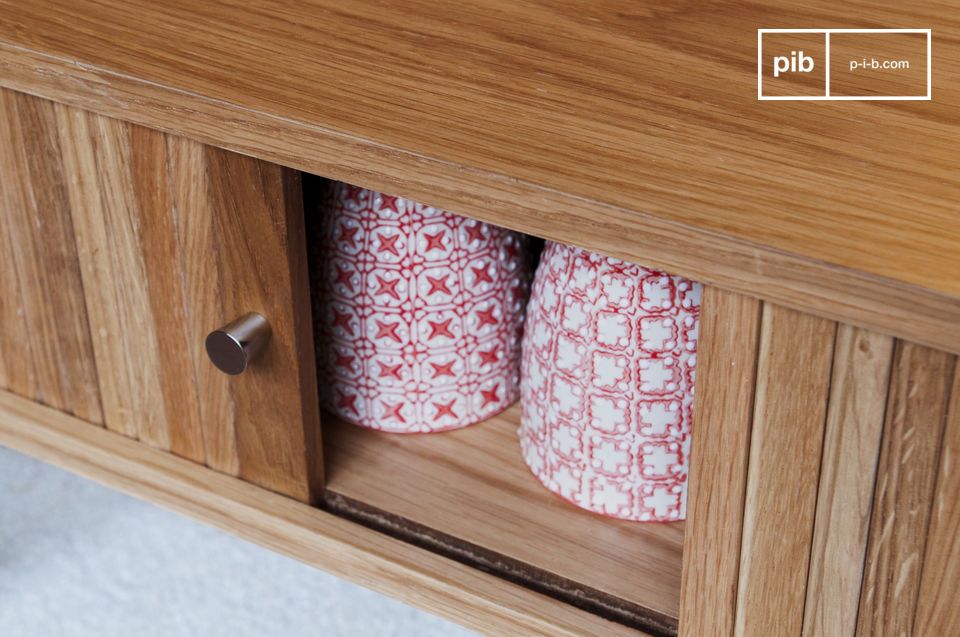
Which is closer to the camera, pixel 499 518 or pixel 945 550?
pixel 945 550

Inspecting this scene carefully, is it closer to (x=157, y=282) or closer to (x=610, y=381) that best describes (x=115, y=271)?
(x=157, y=282)

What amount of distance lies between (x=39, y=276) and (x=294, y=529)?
0.22m

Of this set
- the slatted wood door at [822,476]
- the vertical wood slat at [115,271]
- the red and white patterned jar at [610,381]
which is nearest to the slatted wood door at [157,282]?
the vertical wood slat at [115,271]

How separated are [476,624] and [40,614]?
12.0 inches

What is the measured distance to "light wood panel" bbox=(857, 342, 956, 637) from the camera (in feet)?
1.77

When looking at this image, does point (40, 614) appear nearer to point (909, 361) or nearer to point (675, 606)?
point (675, 606)

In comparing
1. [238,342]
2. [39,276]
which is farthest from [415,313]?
[39,276]

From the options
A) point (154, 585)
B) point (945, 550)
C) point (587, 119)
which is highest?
point (587, 119)

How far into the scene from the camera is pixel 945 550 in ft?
1.86

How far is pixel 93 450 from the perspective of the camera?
84 centimetres

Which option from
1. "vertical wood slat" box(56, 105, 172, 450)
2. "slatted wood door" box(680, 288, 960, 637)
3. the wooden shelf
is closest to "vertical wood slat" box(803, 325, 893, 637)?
"slatted wood door" box(680, 288, 960, 637)

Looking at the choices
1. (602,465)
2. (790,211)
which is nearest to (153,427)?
(602,465)

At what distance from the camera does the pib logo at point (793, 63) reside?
2.29ft

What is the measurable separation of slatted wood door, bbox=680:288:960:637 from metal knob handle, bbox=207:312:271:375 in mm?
249
